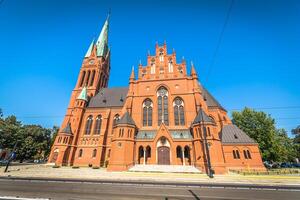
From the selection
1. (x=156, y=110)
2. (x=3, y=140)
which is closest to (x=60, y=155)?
(x=3, y=140)

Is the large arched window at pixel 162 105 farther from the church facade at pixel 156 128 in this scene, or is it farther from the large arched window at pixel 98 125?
the large arched window at pixel 98 125

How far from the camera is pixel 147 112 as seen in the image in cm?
2889

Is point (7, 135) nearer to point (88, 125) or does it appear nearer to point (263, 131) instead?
point (88, 125)

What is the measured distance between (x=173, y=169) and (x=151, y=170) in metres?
3.20

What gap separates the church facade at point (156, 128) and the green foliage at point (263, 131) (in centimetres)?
521

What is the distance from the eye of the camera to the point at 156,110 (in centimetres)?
2839

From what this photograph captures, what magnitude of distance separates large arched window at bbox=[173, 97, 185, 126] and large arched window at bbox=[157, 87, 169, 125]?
1.70 meters

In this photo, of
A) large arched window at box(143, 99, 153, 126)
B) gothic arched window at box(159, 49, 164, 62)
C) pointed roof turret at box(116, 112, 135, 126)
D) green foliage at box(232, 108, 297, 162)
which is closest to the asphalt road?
pointed roof turret at box(116, 112, 135, 126)

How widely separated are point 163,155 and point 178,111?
340 inches

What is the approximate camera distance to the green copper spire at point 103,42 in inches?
1824

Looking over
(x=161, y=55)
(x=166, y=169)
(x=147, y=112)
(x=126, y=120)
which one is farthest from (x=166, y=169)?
(x=161, y=55)

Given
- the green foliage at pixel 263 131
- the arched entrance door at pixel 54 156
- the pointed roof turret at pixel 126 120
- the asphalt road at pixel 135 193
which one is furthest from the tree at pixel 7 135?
the green foliage at pixel 263 131

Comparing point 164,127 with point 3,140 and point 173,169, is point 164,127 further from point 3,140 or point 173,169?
point 3,140

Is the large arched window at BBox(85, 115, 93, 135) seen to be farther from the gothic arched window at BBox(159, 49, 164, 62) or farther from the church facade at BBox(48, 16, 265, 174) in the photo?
the gothic arched window at BBox(159, 49, 164, 62)
